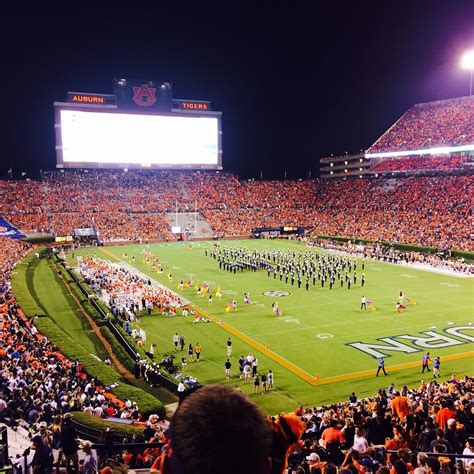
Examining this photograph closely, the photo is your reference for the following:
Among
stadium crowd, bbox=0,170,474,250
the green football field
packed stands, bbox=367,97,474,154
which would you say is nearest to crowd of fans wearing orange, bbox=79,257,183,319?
the green football field

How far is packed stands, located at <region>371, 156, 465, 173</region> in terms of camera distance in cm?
5984

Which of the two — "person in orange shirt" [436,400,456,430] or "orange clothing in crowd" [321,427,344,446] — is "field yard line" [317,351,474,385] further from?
"orange clothing in crowd" [321,427,344,446]

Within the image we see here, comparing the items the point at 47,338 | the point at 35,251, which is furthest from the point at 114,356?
the point at 35,251

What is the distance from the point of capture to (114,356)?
20.0m

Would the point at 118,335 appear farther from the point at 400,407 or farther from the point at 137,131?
the point at 137,131

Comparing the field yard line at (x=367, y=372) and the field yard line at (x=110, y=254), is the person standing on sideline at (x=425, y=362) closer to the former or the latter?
the field yard line at (x=367, y=372)

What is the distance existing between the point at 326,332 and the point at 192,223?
47.3 metres

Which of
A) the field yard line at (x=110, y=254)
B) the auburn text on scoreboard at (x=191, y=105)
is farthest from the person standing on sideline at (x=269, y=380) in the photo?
the auburn text on scoreboard at (x=191, y=105)

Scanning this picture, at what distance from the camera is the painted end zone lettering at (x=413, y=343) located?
19.6 meters

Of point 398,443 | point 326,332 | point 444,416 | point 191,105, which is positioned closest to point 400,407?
point 444,416

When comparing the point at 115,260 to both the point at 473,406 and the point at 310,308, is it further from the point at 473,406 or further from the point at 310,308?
the point at 473,406

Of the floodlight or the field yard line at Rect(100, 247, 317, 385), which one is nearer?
the field yard line at Rect(100, 247, 317, 385)

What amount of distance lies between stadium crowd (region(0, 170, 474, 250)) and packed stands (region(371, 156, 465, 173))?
182 centimetres

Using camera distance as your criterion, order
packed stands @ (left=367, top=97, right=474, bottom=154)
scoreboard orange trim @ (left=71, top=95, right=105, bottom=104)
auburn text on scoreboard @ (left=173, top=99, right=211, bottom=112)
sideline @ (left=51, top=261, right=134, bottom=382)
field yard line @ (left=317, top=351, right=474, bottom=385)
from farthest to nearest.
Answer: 1. auburn text on scoreboard @ (left=173, top=99, right=211, bottom=112)
2. scoreboard orange trim @ (left=71, top=95, right=105, bottom=104)
3. packed stands @ (left=367, top=97, right=474, bottom=154)
4. sideline @ (left=51, top=261, right=134, bottom=382)
5. field yard line @ (left=317, top=351, right=474, bottom=385)
